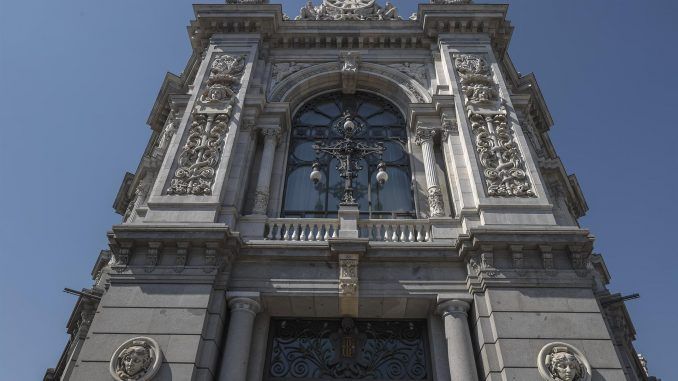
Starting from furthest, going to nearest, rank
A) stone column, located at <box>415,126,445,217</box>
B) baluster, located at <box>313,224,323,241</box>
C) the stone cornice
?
1. the stone cornice
2. stone column, located at <box>415,126,445,217</box>
3. baluster, located at <box>313,224,323,241</box>

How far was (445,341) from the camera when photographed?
39.8 feet

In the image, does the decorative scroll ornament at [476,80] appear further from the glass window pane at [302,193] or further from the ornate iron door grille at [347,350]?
the ornate iron door grille at [347,350]

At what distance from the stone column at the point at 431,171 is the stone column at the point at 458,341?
3.19 m

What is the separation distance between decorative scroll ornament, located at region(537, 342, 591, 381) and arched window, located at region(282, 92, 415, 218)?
5.87 metres

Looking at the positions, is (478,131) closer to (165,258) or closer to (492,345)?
(492,345)

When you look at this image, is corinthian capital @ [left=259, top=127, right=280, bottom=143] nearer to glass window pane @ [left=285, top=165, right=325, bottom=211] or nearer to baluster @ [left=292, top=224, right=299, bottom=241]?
glass window pane @ [left=285, top=165, right=325, bottom=211]

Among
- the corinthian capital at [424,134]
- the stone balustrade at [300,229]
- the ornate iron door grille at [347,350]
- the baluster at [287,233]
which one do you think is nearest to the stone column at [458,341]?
the ornate iron door grille at [347,350]

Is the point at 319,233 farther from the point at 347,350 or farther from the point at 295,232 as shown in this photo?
the point at 347,350

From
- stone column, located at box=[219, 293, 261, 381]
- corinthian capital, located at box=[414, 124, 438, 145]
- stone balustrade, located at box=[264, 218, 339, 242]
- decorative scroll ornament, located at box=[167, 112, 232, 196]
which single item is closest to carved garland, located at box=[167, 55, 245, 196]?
decorative scroll ornament, located at box=[167, 112, 232, 196]

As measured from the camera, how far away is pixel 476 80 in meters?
17.7

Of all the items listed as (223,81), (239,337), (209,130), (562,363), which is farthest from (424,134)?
(239,337)

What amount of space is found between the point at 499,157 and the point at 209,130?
865 centimetres

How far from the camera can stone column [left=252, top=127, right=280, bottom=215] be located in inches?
585

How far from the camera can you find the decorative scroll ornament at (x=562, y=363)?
406 inches
